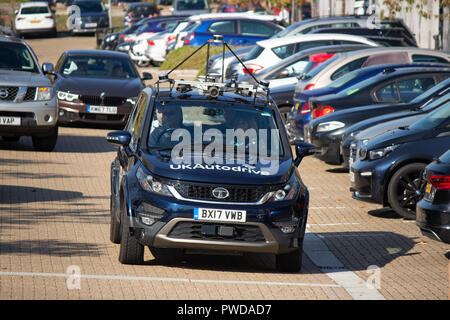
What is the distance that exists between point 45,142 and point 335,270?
29.2 feet

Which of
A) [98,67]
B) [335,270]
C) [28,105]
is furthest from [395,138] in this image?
[98,67]

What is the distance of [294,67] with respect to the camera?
20.5 metres

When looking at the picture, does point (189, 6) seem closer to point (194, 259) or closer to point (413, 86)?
point (413, 86)

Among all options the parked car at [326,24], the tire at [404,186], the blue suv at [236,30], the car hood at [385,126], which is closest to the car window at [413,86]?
the car hood at [385,126]

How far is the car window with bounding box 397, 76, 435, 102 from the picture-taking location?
52.0ft

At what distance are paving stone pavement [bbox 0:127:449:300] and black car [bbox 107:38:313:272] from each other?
33 cm

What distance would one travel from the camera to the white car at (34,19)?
173ft

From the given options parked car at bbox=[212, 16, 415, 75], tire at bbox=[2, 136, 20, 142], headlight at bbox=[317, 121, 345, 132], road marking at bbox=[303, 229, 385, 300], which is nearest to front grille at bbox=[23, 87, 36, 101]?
tire at bbox=[2, 136, 20, 142]

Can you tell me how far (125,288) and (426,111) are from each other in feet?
23.7

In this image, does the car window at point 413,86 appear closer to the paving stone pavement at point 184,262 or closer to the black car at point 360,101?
the black car at point 360,101

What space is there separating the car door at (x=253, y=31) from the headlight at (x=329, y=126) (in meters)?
15.5

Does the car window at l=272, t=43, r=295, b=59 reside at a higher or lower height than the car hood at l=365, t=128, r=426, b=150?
higher

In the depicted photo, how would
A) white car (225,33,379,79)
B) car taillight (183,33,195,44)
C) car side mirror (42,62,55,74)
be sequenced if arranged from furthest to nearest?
1. car taillight (183,33,195,44)
2. white car (225,33,379,79)
3. car side mirror (42,62,55,74)

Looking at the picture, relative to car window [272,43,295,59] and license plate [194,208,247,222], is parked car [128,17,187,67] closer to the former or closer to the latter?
car window [272,43,295,59]
